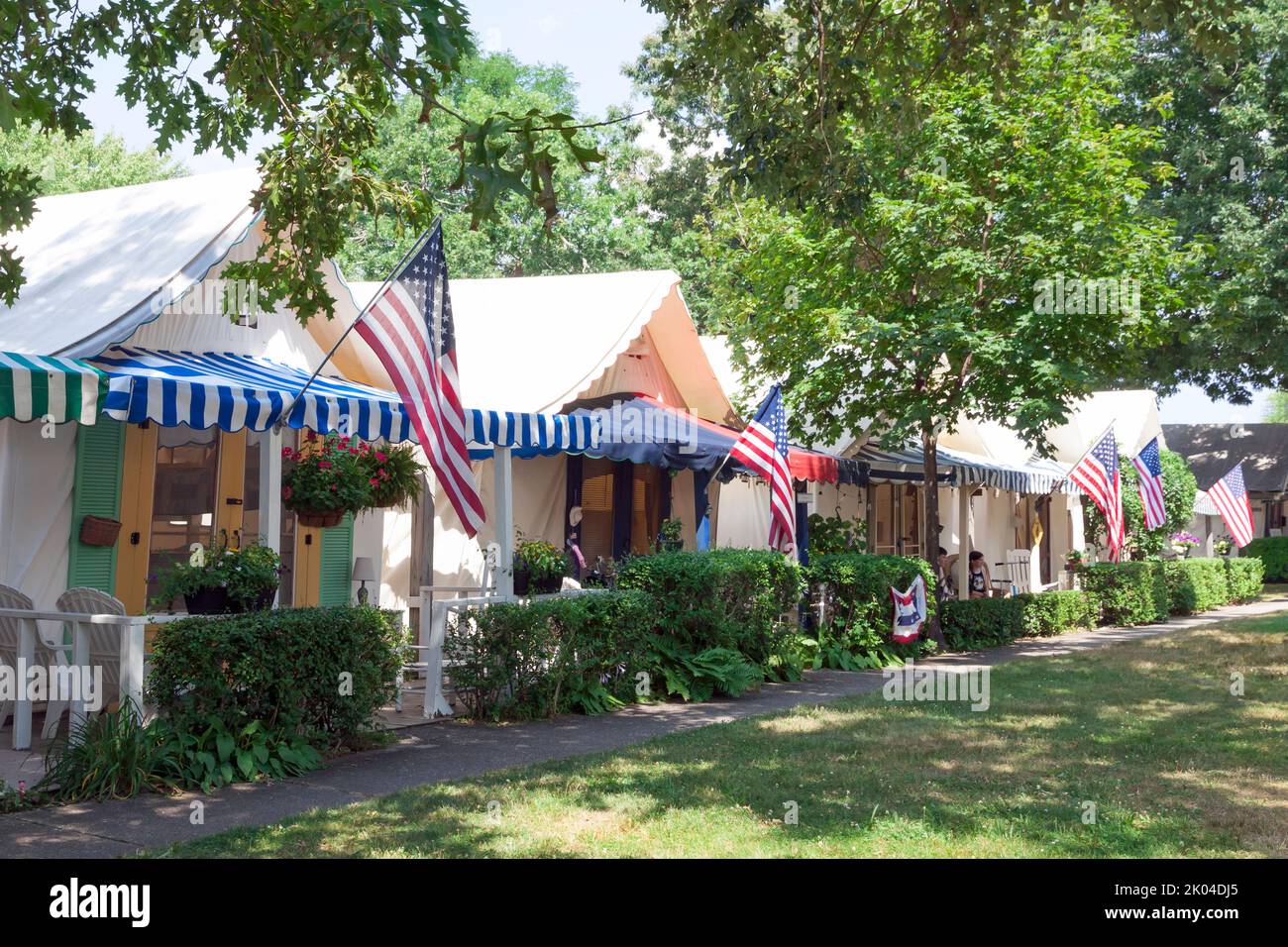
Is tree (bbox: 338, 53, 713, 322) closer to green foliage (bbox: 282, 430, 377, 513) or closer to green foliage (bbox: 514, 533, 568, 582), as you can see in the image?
green foliage (bbox: 514, 533, 568, 582)

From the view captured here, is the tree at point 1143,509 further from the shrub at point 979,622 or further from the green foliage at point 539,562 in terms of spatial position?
the green foliage at point 539,562

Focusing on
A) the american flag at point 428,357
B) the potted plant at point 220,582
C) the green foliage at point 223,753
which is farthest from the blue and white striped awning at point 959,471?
the green foliage at point 223,753

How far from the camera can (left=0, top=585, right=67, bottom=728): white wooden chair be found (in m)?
8.27

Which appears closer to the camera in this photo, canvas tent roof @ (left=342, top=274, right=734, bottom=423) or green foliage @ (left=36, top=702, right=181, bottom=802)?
green foliage @ (left=36, top=702, right=181, bottom=802)

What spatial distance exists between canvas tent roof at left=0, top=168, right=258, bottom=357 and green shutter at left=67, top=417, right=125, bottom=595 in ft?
2.62

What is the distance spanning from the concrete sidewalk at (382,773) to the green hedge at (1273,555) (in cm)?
3139

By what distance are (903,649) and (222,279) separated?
379 inches

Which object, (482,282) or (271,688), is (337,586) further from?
(482,282)

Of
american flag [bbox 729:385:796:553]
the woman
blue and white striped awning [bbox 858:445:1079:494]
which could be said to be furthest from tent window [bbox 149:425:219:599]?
the woman

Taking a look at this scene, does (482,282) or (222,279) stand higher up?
(482,282)

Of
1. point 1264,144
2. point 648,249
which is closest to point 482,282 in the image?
point 648,249

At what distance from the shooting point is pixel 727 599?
1223cm

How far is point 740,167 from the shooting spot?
9883mm

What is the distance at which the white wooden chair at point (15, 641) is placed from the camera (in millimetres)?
8266
